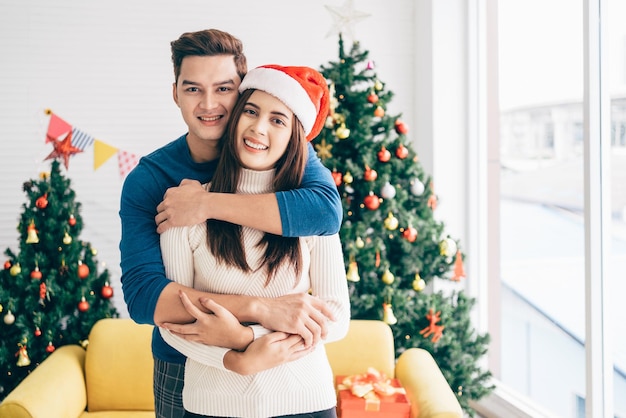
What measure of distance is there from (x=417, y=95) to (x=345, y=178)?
4.20ft

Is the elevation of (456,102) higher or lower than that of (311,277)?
higher

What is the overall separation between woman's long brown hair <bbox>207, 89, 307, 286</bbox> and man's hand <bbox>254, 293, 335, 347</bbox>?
0.05 meters

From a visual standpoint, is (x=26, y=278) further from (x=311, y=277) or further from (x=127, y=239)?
(x=311, y=277)

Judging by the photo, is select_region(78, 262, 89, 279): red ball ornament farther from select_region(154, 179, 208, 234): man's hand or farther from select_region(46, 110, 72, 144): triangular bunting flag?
select_region(154, 179, 208, 234): man's hand

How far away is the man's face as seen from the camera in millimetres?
1450

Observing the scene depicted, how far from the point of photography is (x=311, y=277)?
1.35 m

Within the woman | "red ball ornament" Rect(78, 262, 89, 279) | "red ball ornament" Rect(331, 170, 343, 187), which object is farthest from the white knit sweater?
"red ball ornament" Rect(78, 262, 89, 279)

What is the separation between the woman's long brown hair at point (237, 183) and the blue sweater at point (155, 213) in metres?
0.04

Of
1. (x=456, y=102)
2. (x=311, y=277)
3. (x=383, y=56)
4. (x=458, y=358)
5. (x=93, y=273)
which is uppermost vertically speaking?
(x=383, y=56)

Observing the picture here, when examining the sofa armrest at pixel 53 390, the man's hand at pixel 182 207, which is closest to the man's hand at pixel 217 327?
the man's hand at pixel 182 207

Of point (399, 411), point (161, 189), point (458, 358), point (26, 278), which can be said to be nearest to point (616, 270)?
point (458, 358)

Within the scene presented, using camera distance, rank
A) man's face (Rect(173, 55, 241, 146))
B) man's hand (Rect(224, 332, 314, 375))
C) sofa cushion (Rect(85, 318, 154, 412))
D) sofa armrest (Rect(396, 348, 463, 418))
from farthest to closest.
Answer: sofa cushion (Rect(85, 318, 154, 412)) < sofa armrest (Rect(396, 348, 463, 418)) < man's face (Rect(173, 55, 241, 146)) < man's hand (Rect(224, 332, 314, 375))

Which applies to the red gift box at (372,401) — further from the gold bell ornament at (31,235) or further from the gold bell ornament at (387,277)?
the gold bell ornament at (31,235)

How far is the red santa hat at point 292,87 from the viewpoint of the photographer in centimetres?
137
